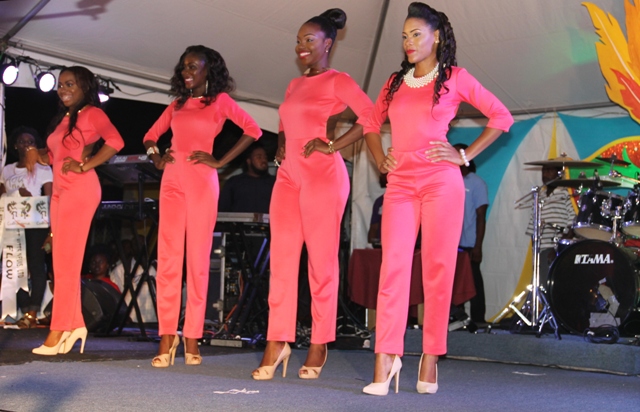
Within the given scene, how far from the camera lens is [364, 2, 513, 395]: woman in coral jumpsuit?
3605mm

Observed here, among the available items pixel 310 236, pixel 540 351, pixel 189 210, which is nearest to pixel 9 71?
pixel 189 210

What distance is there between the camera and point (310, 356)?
4207 mm

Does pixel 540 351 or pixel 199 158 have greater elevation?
pixel 199 158

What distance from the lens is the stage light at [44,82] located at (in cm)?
656

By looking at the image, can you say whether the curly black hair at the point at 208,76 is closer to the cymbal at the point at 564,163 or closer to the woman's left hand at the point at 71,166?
the woman's left hand at the point at 71,166

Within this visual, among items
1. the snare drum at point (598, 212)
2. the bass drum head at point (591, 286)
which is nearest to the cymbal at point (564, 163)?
the snare drum at point (598, 212)

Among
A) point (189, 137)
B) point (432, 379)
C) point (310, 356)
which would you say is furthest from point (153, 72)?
point (432, 379)

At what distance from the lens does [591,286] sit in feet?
22.3

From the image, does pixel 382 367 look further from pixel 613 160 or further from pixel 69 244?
pixel 613 160

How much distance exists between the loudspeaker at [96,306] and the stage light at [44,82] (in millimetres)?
1769

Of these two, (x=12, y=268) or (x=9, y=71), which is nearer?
(x=9, y=71)

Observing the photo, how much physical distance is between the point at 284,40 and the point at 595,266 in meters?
3.37

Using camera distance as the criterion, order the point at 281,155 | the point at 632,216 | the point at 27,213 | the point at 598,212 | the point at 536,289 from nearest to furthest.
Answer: the point at 281,155 → the point at 632,216 → the point at 598,212 → the point at 536,289 → the point at 27,213

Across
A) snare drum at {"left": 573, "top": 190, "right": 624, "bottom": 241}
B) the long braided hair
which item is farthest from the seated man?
the long braided hair
